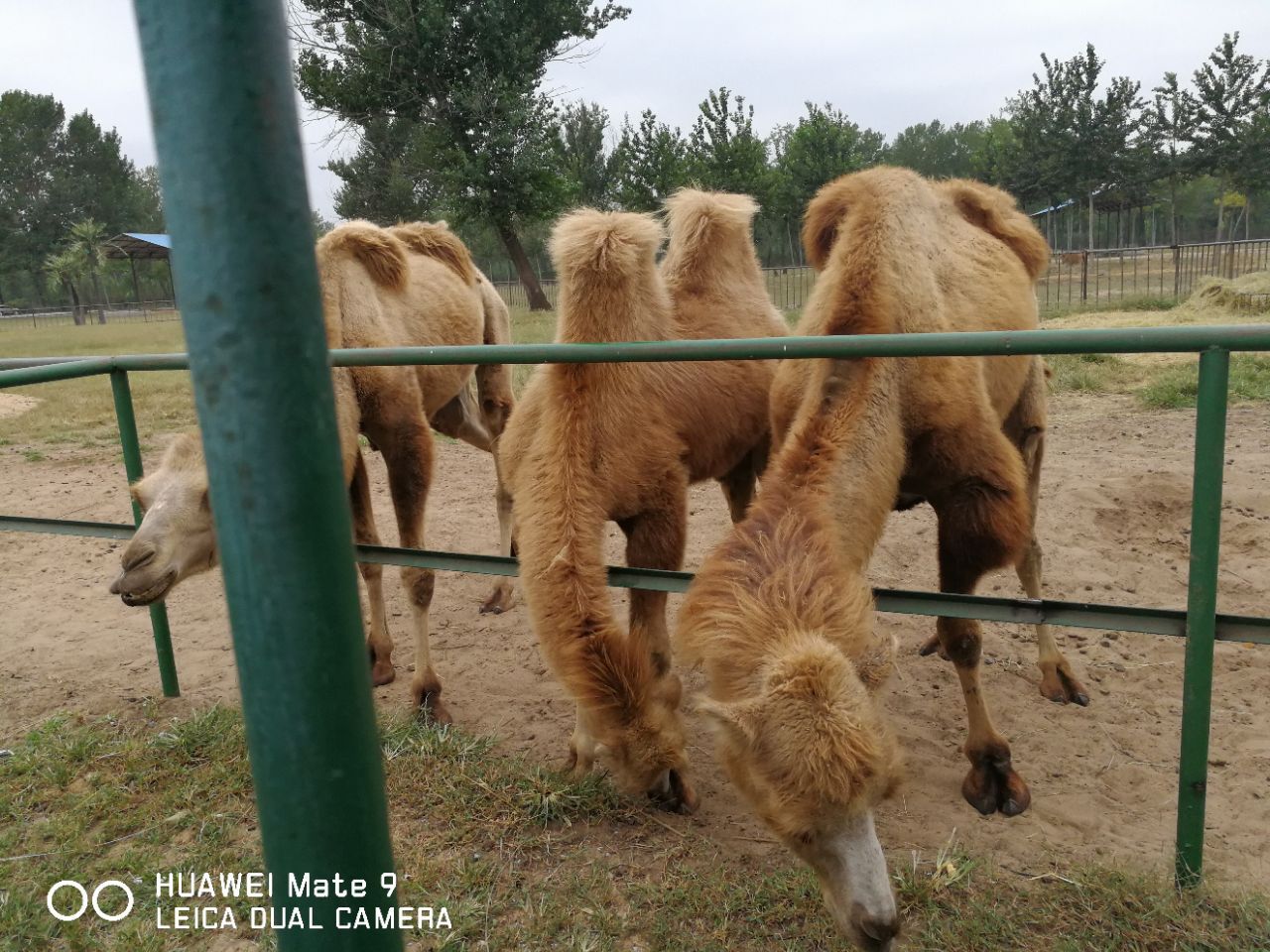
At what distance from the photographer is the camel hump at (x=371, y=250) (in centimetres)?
464

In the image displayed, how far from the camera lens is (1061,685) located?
4184mm

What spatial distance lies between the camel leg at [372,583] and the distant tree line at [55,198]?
58.7 metres

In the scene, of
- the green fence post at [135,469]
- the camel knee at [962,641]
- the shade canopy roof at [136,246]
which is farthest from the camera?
the shade canopy roof at [136,246]

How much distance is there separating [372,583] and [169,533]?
1371 mm

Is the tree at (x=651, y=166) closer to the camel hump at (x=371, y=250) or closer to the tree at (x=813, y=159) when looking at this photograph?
the tree at (x=813, y=159)

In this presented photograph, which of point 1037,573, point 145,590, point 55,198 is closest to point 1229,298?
point 1037,573

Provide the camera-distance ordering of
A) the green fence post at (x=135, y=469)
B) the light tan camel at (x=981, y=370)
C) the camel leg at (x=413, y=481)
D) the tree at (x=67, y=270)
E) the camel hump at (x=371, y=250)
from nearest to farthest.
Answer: the light tan camel at (x=981, y=370) → the green fence post at (x=135, y=469) → the camel leg at (x=413, y=481) → the camel hump at (x=371, y=250) → the tree at (x=67, y=270)

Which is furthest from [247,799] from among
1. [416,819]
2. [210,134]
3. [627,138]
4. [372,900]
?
[627,138]

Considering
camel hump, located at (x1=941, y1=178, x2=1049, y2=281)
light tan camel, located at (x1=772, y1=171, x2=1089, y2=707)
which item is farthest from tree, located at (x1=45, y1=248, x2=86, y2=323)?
light tan camel, located at (x1=772, y1=171, x2=1089, y2=707)

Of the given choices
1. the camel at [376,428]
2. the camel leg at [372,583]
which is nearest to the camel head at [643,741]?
the camel at [376,428]

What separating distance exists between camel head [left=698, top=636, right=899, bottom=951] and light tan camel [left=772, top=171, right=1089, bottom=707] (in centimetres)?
85

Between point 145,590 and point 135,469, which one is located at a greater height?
point 135,469

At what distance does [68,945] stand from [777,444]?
2.78 m

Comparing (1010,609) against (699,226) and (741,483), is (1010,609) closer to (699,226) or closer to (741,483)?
(741,483)
